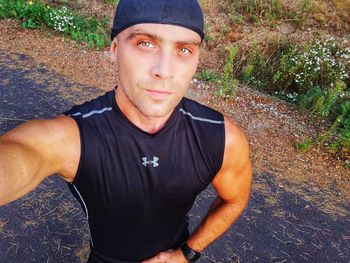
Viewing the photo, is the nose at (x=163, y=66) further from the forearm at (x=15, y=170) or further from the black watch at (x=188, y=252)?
the black watch at (x=188, y=252)

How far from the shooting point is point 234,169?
6.13 ft

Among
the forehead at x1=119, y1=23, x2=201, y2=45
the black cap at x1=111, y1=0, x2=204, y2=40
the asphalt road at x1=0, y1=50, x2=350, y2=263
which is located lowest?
the asphalt road at x1=0, y1=50, x2=350, y2=263

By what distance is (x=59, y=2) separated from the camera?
29.0 ft

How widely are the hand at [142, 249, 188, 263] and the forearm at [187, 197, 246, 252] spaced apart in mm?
94

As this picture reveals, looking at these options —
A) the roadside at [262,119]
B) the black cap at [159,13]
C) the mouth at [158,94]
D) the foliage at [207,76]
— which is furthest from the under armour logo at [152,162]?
the foliage at [207,76]

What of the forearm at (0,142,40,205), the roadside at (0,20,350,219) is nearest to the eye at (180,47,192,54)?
the forearm at (0,142,40,205)

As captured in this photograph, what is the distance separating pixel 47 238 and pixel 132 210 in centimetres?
215

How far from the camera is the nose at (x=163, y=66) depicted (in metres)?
1.53

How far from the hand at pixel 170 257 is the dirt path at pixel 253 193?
55.9 inches

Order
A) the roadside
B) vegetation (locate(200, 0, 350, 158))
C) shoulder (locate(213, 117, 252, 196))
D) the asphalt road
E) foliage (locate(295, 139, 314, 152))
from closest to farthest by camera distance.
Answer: shoulder (locate(213, 117, 252, 196)), the asphalt road, the roadside, foliage (locate(295, 139, 314, 152)), vegetation (locate(200, 0, 350, 158))

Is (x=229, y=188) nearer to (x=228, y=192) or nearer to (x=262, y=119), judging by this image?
(x=228, y=192)

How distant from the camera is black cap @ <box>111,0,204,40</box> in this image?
1519 mm

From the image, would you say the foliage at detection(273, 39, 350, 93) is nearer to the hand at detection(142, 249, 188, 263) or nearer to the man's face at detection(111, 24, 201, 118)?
the hand at detection(142, 249, 188, 263)

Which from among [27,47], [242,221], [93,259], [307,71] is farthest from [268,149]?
[27,47]
